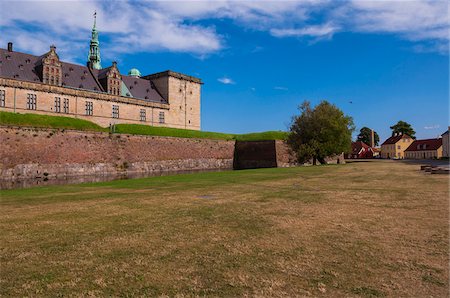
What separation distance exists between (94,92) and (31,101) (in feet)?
27.5

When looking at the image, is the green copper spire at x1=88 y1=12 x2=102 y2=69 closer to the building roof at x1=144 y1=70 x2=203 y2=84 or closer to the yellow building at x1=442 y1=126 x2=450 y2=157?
the building roof at x1=144 y1=70 x2=203 y2=84

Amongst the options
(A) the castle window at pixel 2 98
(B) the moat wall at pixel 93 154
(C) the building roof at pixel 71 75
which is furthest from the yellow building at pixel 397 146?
(A) the castle window at pixel 2 98

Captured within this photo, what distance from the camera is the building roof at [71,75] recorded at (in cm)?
3791

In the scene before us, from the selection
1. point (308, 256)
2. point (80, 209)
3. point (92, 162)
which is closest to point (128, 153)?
point (92, 162)

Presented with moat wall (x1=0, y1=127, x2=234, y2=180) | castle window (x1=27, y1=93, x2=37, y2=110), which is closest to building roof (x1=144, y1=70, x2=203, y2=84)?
moat wall (x1=0, y1=127, x2=234, y2=180)

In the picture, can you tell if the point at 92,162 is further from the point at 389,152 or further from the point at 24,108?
the point at 389,152

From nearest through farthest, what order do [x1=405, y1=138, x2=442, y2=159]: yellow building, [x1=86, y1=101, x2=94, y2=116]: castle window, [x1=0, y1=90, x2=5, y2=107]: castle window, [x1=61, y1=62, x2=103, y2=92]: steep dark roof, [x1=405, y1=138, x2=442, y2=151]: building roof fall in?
[x1=0, y1=90, x2=5, y2=107]: castle window
[x1=61, y1=62, x2=103, y2=92]: steep dark roof
[x1=86, y1=101, x2=94, y2=116]: castle window
[x1=405, y1=138, x2=442, y2=159]: yellow building
[x1=405, y1=138, x2=442, y2=151]: building roof

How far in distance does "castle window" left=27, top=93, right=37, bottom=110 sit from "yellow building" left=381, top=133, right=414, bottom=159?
91.3 meters

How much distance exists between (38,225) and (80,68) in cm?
4590

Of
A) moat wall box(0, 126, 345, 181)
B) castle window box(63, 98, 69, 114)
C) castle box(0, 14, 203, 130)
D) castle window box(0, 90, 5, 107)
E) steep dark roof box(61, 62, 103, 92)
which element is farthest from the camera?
steep dark roof box(61, 62, 103, 92)

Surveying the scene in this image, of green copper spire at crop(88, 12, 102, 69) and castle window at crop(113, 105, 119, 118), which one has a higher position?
green copper spire at crop(88, 12, 102, 69)

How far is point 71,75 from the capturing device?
44188 mm

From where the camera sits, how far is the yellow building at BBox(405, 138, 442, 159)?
82688 millimetres

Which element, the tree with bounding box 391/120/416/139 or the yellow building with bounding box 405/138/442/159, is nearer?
the yellow building with bounding box 405/138/442/159
